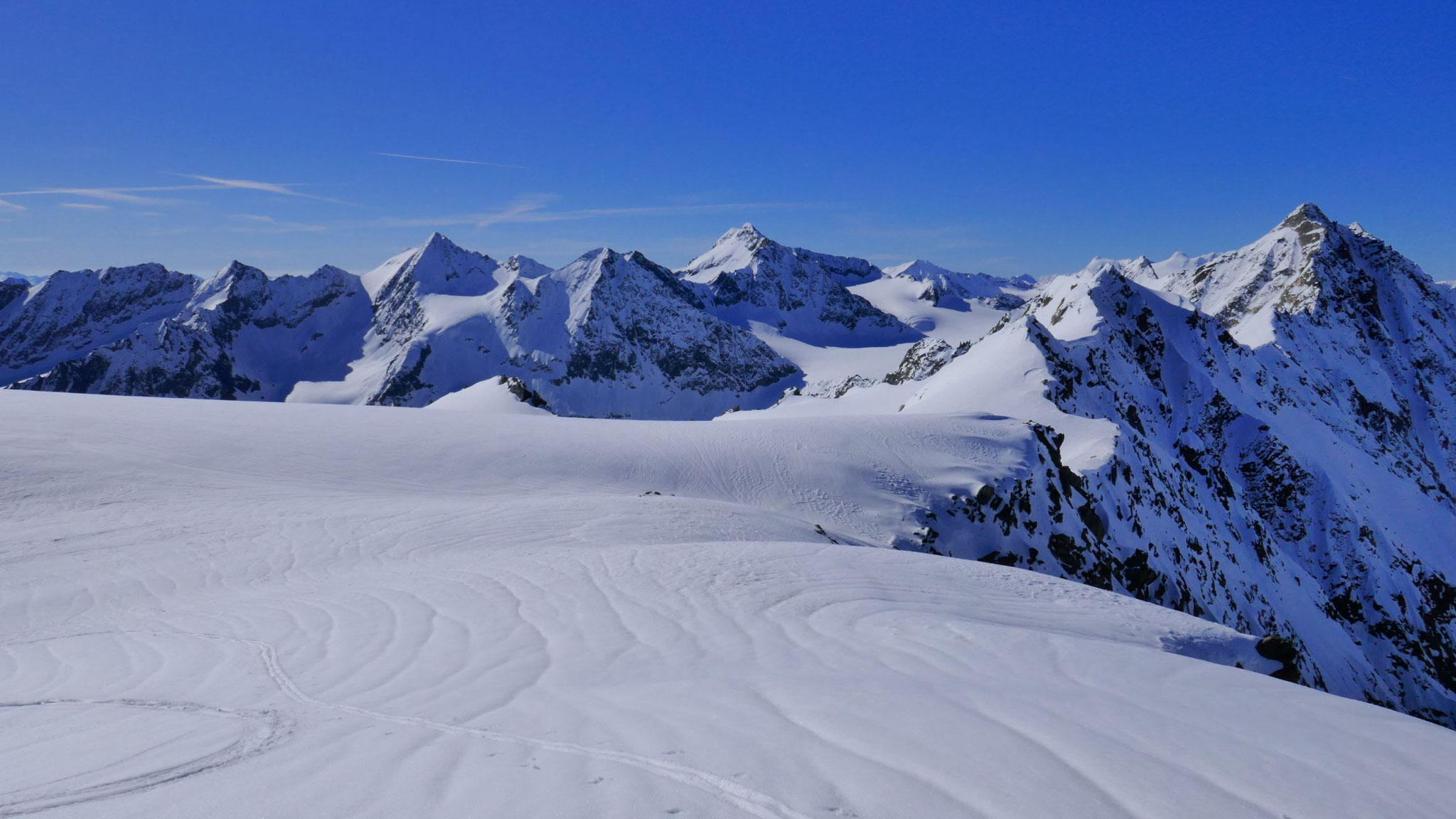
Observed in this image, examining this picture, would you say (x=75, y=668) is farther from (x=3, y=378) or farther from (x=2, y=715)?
(x=3, y=378)

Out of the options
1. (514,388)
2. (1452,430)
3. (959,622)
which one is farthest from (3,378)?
(1452,430)

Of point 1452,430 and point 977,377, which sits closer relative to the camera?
point 977,377

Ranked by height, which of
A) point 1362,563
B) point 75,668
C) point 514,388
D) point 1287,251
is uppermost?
point 1287,251

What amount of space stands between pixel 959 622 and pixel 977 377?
3798 centimetres

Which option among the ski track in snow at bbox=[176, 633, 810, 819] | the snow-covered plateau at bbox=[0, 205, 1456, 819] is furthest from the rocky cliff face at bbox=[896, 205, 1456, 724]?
the ski track in snow at bbox=[176, 633, 810, 819]

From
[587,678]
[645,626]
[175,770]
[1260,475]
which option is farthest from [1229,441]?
[175,770]

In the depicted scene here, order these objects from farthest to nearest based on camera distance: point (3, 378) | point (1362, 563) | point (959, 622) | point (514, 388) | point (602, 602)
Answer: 1. point (3, 378)
2. point (1362, 563)
3. point (514, 388)
4. point (602, 602)
5. point (959, 622)

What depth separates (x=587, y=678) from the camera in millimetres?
5734

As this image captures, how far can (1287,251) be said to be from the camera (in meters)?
120

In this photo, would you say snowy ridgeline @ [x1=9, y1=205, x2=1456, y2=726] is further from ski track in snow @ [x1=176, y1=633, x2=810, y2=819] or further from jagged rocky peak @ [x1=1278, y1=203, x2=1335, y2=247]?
ski track in snow @ [x1=176, y1=633, x2=810, y2=819]

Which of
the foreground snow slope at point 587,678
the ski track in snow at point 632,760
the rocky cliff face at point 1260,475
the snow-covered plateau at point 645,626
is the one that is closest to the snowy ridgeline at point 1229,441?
the rocky cliff face at point 1260,475

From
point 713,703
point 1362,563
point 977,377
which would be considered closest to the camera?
point 713,703

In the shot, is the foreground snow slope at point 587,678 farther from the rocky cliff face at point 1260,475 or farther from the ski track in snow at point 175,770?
the rocky cliff face at point 1260,475

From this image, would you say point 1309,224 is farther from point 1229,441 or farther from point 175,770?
point 175,770
